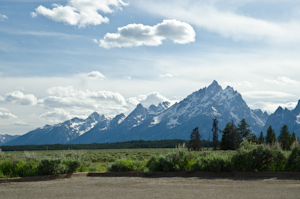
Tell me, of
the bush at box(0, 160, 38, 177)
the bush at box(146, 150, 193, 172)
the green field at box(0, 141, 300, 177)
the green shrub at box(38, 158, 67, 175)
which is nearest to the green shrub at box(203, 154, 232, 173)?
the green field at box(0, 141, 300, 177)

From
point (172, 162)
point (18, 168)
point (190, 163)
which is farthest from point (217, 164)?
point (18, 168)

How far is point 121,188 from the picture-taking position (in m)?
12.4

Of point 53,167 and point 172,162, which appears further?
point 172,162

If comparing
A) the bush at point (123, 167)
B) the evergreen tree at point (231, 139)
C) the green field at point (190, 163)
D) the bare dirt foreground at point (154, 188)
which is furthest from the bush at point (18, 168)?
the evergreen tree at point (231, 139)

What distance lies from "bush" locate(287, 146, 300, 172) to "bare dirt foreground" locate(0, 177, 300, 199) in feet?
7.54

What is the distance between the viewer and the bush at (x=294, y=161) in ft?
50.1

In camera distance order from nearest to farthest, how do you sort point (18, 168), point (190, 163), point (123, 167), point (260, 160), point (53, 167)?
1. point (53, 167)
2. point (260, 160)
3. point (18, 168)
4. point (190, 163)
5. point (123, 167)

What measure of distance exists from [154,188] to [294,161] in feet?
28.0

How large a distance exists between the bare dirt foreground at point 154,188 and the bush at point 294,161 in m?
2.30

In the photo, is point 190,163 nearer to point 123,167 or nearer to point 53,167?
point 123,167

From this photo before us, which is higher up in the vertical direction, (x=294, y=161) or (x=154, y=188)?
(x=294, y=161)

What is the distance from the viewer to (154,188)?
40.0 ft

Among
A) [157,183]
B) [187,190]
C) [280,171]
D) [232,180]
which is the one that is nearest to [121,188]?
[157,183]

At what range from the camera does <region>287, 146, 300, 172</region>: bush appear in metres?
15.3
